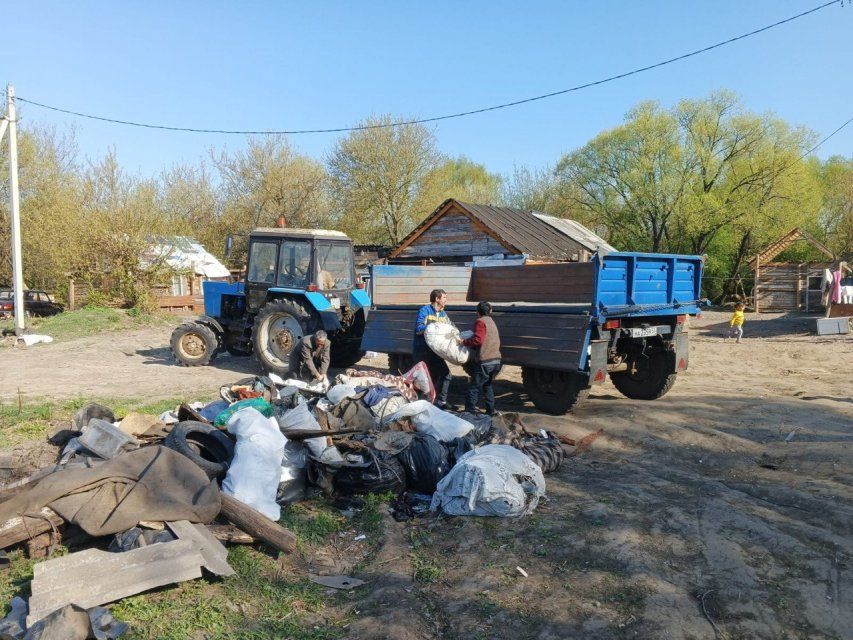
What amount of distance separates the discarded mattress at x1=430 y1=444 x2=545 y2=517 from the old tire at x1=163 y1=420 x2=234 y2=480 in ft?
5.74

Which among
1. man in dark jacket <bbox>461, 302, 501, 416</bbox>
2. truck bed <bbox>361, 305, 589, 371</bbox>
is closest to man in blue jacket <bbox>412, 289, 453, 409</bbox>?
truck bed <bbox>361, 305, 589, 371</bbox>

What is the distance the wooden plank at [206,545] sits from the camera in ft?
12.0

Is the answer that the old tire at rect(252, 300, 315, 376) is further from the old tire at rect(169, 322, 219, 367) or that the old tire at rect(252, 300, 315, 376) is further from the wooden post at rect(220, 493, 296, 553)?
the wooden post at rect(220, 493, 296, 553)

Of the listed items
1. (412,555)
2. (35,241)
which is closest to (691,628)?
(412,555)

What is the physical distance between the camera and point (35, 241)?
2428cm

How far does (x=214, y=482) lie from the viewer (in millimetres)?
4242

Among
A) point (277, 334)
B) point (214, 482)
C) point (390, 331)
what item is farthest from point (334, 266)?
point (214, 482)

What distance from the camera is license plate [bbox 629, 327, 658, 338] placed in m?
7.52

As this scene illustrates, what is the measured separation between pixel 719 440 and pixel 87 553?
569cm

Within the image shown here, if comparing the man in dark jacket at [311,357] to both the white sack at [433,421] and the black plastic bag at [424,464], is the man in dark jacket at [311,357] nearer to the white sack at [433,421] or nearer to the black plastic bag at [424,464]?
the white sack at [433,421]

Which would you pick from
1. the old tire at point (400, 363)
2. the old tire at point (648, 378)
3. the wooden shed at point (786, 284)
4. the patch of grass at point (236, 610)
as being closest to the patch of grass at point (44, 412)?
the old tire at point (400, 363)

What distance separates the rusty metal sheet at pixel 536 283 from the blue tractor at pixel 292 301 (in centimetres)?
215

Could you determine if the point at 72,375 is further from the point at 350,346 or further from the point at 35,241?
the point at 35,241

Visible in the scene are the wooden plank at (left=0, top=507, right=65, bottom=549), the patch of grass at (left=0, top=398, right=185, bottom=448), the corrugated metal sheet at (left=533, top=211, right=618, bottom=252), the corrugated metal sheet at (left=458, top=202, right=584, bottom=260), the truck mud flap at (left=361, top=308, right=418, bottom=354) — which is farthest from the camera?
the corrugated metal sheet at (left=533, top=211, right=618, bottom=252)
